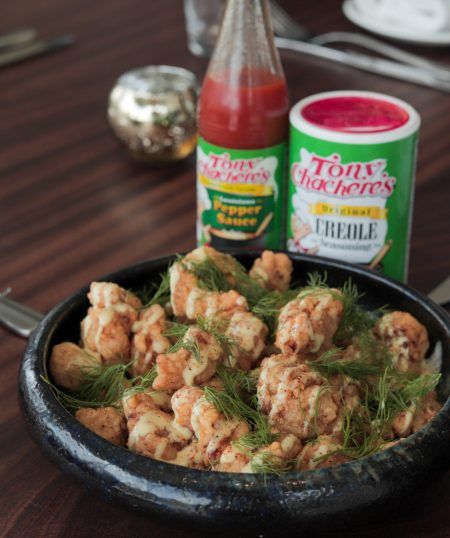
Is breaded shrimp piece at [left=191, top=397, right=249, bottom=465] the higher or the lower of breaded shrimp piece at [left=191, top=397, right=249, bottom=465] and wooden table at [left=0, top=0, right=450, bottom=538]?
the higher

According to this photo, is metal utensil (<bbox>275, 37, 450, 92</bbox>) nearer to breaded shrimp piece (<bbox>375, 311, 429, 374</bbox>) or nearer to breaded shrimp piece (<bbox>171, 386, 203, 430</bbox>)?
breaded shrimp piece (<bbox>375, 311, 429, 374</bbox>)

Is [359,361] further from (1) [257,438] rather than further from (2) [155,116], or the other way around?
(2) [155,116]

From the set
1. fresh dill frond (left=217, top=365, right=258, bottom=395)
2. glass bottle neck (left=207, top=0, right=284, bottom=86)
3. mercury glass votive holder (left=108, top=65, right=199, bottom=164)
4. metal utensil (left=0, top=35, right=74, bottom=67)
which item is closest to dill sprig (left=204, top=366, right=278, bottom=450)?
fresh dill frond (left=217, top=365, right=258, bottom=395)

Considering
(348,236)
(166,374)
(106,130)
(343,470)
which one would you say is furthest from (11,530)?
(106,130)

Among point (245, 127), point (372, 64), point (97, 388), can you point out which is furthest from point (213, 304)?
point (372, 64)

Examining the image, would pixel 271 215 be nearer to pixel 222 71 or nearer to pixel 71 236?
pixel 222 71

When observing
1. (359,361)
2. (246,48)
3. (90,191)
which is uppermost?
(246,48)

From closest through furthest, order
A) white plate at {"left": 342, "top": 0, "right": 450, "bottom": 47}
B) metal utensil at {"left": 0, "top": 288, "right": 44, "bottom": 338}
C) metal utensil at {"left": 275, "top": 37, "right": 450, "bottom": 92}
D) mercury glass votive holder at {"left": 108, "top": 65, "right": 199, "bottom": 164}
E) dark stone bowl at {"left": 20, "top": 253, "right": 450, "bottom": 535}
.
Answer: dark stone bowl at {"left": 20, "top": 253, "right": 450, "bottom": 535} → metal utensil at {"left": 0, "top": 288, "right": 44, "bottom": 338} → mercury glass votive holder at {"left": 108, "top": 65, "right": 199, "bottom": 164} → metal utensil at {"left": 275, "top": 37, "right": 450, "bottom": 92} → white plate at {"left": 342, "top": 0, "right": 450, "bottom": 47}
